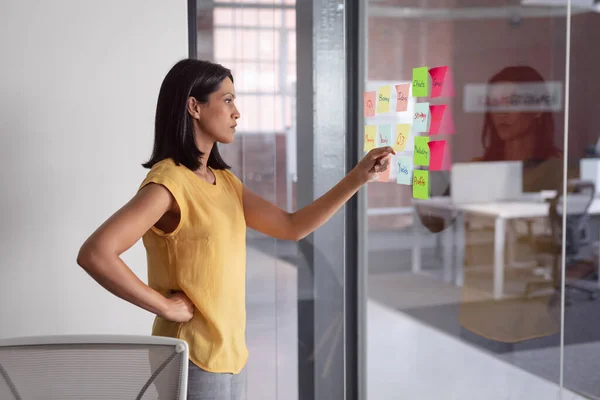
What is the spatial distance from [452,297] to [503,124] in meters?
0.86

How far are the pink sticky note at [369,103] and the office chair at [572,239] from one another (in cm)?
71

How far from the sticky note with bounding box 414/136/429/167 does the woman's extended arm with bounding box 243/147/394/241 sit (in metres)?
0.38

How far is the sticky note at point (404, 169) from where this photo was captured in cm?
222

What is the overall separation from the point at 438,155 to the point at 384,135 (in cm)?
21

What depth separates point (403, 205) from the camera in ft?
9.53

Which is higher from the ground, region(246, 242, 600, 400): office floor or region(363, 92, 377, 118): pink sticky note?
region(363, 92, 377, 118): pink sticky note

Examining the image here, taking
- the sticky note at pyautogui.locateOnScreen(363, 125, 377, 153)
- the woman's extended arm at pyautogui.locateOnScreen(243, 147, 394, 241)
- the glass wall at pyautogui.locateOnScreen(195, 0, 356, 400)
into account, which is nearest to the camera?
the woman's extended arm at pyautogui.locateOnScreen(243, 147, 394, 241)

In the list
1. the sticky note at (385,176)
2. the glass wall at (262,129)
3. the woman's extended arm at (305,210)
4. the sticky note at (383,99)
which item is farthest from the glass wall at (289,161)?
the woman's extended arm at (305,210)

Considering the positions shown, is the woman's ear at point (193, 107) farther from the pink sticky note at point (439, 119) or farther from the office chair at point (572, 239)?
the office chair at point (572, 239)

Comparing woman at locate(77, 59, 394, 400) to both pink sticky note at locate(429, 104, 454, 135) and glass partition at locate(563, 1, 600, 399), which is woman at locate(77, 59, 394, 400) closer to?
pink sticky note at locate(429, 104, 454, 135)

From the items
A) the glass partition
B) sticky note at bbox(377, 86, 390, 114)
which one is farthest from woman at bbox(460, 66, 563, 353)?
sticky note at bbox(377, 86, 390, 114)

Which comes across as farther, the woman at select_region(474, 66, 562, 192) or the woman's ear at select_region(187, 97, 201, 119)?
the woman at select_region(474, 66, 562, 192)

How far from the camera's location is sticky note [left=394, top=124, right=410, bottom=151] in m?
2.21

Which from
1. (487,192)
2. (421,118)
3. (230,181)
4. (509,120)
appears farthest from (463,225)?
(230,181)
